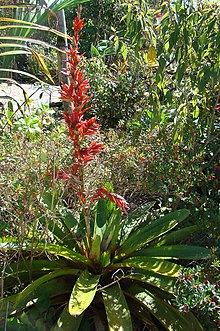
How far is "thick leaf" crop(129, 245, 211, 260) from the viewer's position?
269cm

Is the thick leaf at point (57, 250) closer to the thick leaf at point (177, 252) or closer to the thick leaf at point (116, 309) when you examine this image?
the thick leaf at point (116, 309)

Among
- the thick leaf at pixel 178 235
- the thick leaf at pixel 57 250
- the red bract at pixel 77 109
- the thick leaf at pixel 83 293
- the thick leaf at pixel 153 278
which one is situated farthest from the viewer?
the thick leaf at pixel 178 235

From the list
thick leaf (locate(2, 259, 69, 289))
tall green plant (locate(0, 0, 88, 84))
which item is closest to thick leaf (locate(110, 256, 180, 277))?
thick leaf (locate(2, 259, 69, 289))

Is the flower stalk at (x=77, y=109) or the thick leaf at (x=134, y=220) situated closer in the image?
the flower stalk at (x=77, y=109)

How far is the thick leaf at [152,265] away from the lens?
2.56 metres

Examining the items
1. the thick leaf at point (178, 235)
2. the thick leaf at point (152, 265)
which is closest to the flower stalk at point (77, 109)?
the thick leaf at point (152, 265)

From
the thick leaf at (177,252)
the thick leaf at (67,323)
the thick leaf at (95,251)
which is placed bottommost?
the thick leaf at (67,323)

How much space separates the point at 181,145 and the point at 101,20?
22.2 ft

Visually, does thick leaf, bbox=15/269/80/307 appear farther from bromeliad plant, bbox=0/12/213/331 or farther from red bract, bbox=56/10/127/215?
red bract, bbox=56/10/127/215

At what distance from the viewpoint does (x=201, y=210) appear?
3.10m

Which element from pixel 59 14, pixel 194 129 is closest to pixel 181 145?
pixel 194 129

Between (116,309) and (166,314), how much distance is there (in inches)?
11.1

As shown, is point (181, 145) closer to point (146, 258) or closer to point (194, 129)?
point (194, 129)

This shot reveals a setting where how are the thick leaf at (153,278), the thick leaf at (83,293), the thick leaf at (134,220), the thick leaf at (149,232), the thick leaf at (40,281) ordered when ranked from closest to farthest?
the thick leaf at (83,293) → the thick leaf at (40,281) → the thick leaf at (153,278) → the thick leaf at (149,232) → the thick leaf at (134,220)
